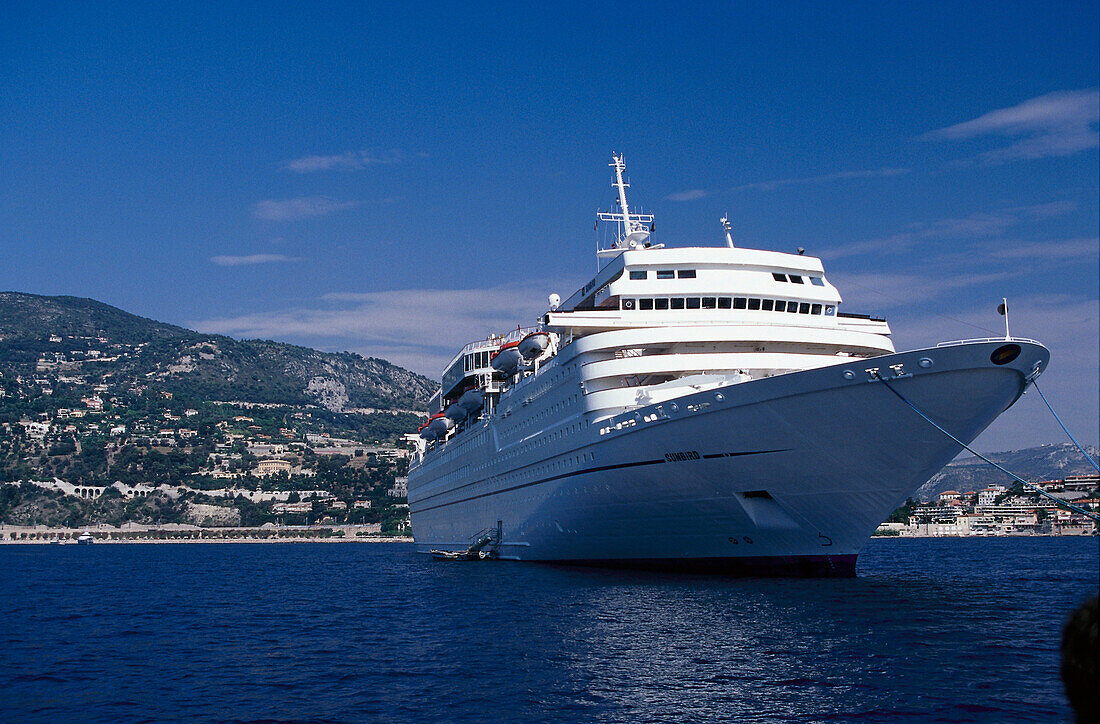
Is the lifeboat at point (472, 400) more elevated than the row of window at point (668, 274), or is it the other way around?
the row of window at point (668, 274)

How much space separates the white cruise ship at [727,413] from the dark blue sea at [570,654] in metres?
1.73

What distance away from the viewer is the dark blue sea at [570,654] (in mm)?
13789

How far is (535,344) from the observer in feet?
127

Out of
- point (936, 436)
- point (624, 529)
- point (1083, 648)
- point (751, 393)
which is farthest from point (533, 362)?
point (1083, 648)

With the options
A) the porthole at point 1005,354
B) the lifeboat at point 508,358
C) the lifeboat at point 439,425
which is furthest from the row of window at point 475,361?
the porthole at point 1005,354

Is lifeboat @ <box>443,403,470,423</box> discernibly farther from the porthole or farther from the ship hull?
the porthole

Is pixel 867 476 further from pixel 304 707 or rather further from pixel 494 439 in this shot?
pixel 494 439

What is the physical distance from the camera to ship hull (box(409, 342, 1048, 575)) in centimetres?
2286

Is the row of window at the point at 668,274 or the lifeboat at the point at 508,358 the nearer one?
the row of window at the point at 668,274

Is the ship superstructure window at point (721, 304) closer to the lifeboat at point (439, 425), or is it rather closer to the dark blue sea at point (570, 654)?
the dark blue sea at point (570, 654)

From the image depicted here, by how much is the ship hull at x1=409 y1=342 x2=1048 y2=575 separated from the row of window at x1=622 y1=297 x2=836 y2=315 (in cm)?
487

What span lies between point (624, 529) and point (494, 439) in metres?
15.9

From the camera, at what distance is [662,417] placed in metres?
27.2

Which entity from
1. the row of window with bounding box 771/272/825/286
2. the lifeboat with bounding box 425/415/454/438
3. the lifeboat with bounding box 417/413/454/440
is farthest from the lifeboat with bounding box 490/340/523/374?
the lifeboat with bounding box 417/413/454/440
